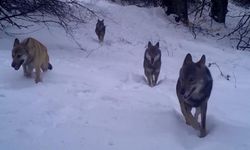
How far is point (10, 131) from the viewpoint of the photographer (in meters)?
5.86

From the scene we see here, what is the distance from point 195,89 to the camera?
6406 mm

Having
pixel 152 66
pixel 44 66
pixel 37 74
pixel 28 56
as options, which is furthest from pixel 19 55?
pixel 152 66

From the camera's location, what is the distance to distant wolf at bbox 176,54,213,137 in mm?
6296

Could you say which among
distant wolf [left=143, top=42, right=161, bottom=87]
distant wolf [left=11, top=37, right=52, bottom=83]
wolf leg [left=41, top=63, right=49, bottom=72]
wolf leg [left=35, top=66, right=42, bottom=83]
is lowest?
distant wolf [left=143, top=42, right=161, bottom=87]

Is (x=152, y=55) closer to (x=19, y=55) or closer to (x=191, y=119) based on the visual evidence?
(x=19, y=55)

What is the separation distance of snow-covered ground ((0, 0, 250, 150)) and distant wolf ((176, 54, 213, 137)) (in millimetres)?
228

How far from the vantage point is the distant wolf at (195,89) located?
20.7 feet

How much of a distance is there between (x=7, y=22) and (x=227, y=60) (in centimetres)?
774

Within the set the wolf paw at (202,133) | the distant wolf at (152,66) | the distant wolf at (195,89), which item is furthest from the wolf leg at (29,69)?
the wolf paw at (202,133)

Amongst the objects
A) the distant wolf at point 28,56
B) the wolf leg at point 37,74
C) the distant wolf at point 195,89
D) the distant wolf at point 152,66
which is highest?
the distant wolf at point 195,89

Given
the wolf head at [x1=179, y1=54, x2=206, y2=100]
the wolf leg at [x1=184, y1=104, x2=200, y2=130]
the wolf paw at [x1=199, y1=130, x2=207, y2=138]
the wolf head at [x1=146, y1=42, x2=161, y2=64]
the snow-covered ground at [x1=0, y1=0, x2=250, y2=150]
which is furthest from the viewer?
the wolf head at [x1=146, y1=42, x2=161, y2=64]

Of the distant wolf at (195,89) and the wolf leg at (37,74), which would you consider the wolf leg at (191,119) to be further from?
the wolf leg at (37,74)

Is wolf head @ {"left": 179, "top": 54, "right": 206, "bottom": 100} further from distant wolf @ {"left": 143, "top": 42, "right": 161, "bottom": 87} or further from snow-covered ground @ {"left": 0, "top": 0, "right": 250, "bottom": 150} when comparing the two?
distant wolf @ {"left": 143, "top": 42, "right": 161, "bottom": 87}

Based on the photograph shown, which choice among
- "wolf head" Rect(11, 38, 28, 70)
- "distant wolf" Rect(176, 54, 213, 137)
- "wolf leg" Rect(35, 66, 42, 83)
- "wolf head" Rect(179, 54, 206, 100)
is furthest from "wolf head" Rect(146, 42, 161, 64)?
"wolf head" Rect(179, 54, 206, 100)
